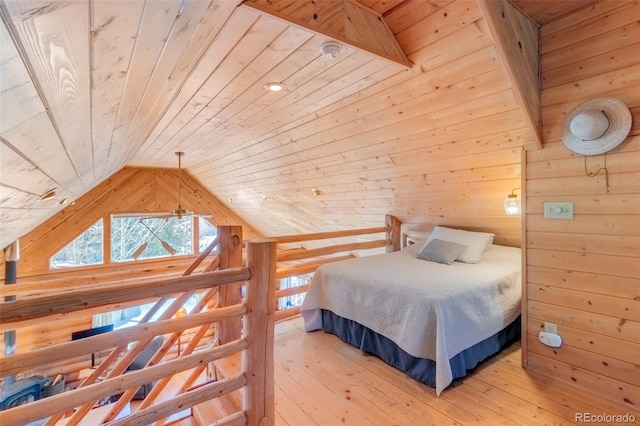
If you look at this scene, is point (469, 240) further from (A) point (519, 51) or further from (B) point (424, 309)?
(A) point (519, 51)

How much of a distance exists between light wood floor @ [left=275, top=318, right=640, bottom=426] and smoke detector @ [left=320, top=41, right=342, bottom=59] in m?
2.16

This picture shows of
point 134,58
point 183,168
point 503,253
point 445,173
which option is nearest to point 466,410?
point 503,253

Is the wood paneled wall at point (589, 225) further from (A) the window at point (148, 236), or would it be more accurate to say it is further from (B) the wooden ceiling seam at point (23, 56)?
(A) the window at point (148, 236)

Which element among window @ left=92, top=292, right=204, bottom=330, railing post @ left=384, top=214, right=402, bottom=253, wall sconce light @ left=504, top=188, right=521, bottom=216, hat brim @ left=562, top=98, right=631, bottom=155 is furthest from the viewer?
window @ left=92, top=292, right=204, bottom=330

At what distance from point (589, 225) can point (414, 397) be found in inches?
60.4

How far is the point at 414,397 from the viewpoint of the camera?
2035mm

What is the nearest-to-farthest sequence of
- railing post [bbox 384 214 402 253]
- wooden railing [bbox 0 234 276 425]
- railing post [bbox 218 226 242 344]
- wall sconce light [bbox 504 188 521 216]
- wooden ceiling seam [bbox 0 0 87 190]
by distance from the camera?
wooden ceiling seam [bbox 0 0 87 190] → wooden railing [bbox 0 234 276 425] → railing post [bbox 218 226 242 344] → wall sconce light [bbox 504 188 521 216] → railing post [bbox 384 214 402 253]

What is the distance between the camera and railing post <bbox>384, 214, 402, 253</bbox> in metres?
4.05

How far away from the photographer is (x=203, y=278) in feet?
4.77

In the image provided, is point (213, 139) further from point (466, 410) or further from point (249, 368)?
point (466, 410)

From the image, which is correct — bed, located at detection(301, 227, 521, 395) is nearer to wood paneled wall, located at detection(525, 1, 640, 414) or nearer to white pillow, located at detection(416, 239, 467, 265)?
white pillow, located at detection(416, 239, 467, 265)

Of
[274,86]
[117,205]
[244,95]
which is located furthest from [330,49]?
[117,205]

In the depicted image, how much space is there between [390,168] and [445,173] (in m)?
0.55

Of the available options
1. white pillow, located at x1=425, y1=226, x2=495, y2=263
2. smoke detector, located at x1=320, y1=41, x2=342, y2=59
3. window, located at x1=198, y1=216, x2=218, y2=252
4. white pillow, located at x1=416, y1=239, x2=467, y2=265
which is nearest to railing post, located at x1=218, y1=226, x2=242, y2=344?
smoke detector, located at x1=320, y1=41, x2=342, y2=59
